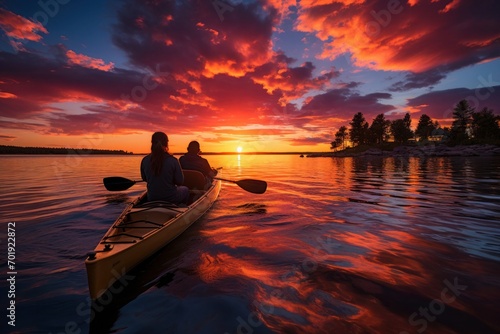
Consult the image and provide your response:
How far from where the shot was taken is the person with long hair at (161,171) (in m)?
6.31

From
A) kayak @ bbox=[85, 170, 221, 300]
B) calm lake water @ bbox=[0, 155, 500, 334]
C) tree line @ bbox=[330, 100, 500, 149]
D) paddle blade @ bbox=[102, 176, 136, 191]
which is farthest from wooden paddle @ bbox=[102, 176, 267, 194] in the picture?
tree line @ bbox=[330, 100, 500, 149]

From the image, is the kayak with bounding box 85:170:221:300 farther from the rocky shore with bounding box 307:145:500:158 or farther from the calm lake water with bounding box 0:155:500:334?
the rocky shore with bounding box 307:145:500:158

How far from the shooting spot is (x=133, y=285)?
4355mm

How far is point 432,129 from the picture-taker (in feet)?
351

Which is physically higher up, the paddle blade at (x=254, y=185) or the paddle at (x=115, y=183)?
the paddle at (x=115, y=183)

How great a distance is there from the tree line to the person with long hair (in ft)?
366

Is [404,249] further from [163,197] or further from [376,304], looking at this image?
[163,197]

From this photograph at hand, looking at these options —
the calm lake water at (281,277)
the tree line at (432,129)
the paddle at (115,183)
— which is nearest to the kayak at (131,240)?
the calm lake water at (281,277)

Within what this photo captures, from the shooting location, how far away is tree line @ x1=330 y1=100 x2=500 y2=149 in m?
88.8

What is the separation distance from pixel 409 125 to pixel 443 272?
12417cm

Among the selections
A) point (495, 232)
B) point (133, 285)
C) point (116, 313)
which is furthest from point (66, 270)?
point (495, 232)

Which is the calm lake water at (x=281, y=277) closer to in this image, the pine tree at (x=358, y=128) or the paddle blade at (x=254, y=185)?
the paddle blade at (x=254, y=185)

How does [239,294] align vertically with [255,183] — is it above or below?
below

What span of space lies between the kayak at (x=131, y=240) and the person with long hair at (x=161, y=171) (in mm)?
304
